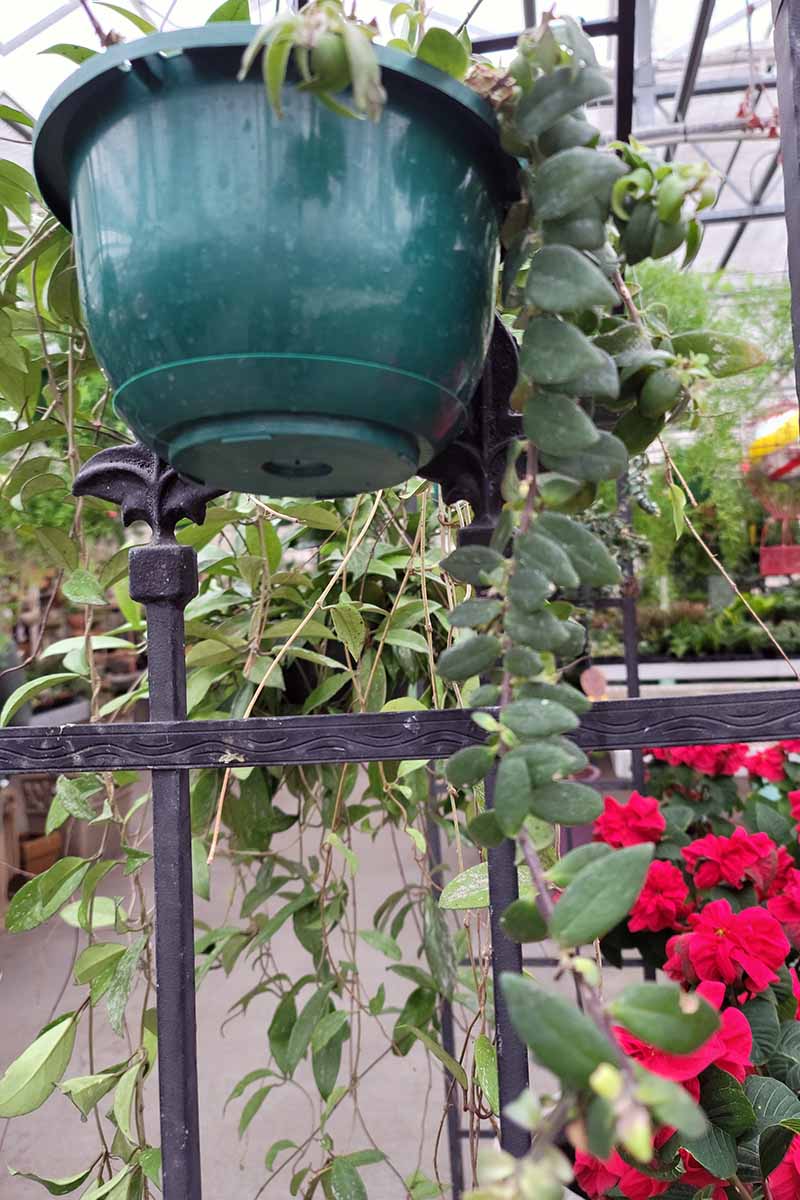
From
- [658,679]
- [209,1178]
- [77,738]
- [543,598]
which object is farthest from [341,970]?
[658,679]

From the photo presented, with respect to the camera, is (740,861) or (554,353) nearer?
(554,353)

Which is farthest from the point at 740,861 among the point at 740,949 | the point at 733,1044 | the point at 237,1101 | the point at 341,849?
the point at 237,1101

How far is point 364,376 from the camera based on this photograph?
1.09 ft

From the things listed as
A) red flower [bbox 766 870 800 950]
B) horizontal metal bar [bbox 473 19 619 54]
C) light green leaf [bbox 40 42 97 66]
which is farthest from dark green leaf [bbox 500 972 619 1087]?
red flower [bbox 766 870 800 950]

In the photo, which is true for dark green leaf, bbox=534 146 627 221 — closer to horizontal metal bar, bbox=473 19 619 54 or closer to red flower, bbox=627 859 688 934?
horizontal metal bar, bbox=473 19 619 54

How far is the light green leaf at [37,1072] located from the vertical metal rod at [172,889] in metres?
0.18

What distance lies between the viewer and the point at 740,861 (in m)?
1.07

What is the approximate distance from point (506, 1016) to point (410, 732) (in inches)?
6.1

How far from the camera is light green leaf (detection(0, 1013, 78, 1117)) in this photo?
59 cm

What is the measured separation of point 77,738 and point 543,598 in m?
0.28

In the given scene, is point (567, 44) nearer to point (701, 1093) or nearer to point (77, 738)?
point (77, 738)

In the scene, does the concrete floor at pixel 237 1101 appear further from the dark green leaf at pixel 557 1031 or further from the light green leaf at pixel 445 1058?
the dark green leaf at pixel 557 1031

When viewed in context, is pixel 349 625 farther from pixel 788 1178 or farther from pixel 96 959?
pixel 788 1178

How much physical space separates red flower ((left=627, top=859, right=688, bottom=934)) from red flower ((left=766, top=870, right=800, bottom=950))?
11 centimetres
